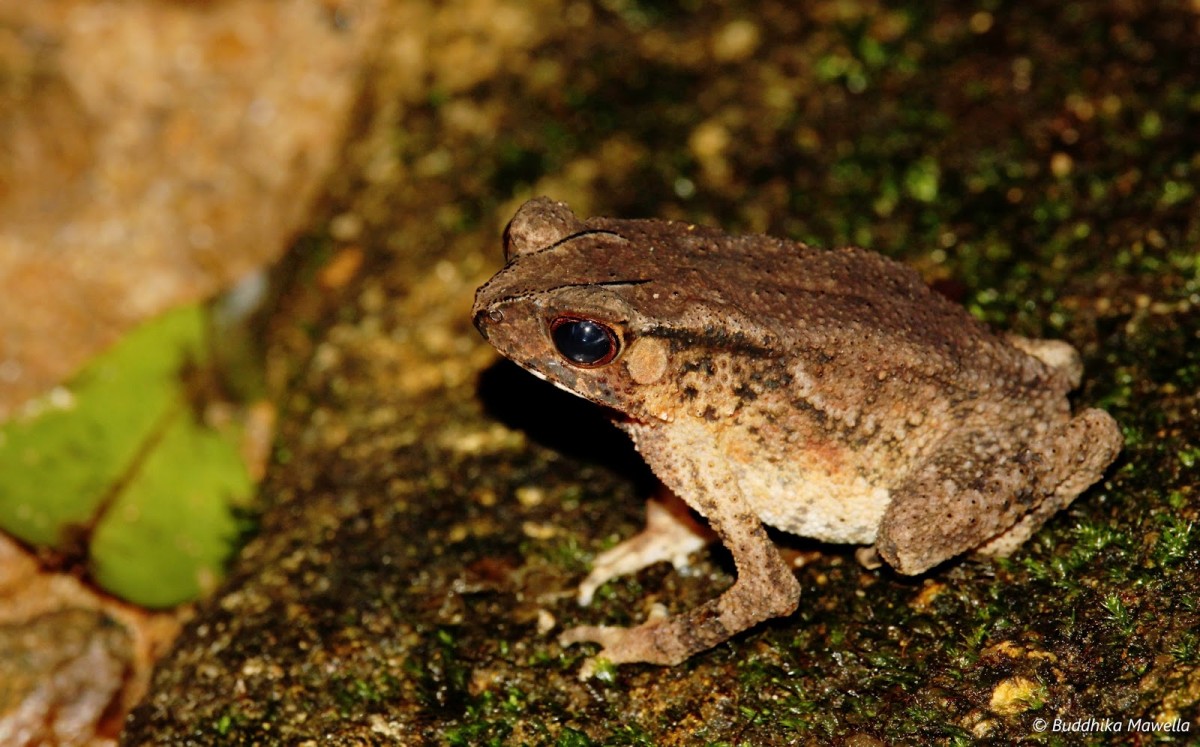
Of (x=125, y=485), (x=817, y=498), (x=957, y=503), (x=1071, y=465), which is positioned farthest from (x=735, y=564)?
(x=125, y=485)

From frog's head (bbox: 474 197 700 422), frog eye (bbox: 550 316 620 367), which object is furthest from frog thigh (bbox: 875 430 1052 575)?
frog eye (bbox: 550 316 620 367)

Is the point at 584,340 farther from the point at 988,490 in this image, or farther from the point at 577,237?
the point at 988,490

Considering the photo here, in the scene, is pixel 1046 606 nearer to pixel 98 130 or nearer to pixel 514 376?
pixel 514 376

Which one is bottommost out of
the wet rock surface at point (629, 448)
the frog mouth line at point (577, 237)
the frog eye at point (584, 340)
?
the wet rock surface at point (629, 448)

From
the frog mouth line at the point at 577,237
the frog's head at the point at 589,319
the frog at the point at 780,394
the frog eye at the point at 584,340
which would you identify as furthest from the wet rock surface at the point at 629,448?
the frog mouth line at the point at 577,237

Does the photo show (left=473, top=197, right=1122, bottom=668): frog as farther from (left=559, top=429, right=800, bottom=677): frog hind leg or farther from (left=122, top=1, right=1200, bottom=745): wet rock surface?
(left=122, top=1, right=1200, bottom=745): wet rock surface

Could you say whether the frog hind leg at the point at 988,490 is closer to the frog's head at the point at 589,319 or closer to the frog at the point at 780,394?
the frog at the point at 780,394

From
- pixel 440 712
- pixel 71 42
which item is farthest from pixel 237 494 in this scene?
pixel 71 42
